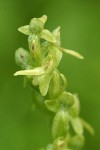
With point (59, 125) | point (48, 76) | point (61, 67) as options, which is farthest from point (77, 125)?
point (61, 67)

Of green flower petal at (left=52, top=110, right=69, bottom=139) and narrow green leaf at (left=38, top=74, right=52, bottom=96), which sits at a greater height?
narrow green leaf at (left=38, top=74, right=52, bottom=96)

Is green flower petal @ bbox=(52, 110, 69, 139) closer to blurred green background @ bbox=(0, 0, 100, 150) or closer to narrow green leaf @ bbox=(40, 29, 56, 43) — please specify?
narrow green leaf @ bbox=(40, 29, 56, 43)

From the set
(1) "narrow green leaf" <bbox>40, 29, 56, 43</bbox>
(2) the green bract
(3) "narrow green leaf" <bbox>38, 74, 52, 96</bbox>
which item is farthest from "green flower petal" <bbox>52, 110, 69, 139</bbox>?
(1) "narrow green leaf" <bbox>40, 29, 56, 43</bbox>

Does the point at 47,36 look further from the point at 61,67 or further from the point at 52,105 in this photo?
the point at 61,67

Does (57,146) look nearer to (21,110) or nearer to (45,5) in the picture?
(21,110)

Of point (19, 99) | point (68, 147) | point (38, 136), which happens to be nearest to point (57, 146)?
point (68, 147)

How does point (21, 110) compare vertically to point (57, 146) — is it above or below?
above
